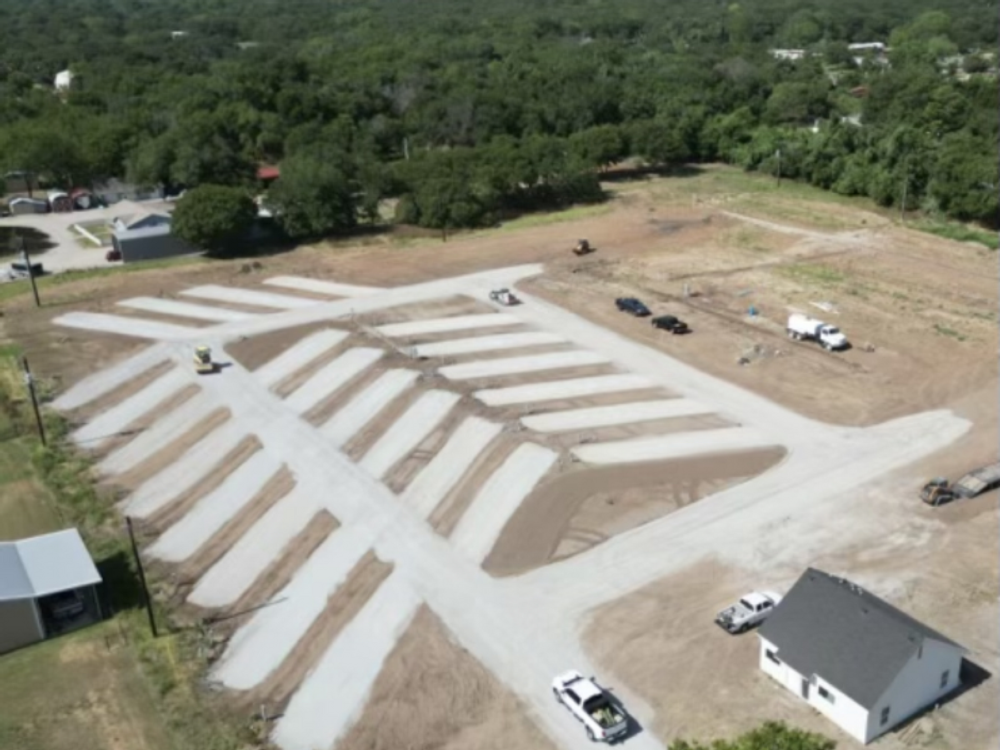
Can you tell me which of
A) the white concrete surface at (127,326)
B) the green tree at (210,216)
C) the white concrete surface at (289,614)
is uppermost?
the green tree at (210,216)

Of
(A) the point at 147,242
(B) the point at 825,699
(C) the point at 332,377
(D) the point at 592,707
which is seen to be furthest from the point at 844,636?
(A) the point at 147,242

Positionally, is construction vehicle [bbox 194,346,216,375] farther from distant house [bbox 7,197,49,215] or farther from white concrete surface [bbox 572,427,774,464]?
distant house [bbox 7,197,49,215]

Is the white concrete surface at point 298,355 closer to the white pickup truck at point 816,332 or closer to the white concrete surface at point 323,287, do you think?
the white concrete surface at point 323,287

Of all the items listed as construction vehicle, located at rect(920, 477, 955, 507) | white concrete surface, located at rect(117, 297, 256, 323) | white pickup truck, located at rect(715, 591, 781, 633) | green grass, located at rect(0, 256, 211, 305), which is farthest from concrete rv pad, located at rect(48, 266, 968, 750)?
green grass, located at rect(0, 256, 211, 305)

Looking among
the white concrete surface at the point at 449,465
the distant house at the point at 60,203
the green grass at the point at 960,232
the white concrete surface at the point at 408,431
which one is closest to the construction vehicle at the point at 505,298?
the white concrete surface at the point at 408,431

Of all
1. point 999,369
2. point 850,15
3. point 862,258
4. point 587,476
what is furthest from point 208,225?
point 850,15

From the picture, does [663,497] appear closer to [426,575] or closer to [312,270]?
[426,575]
